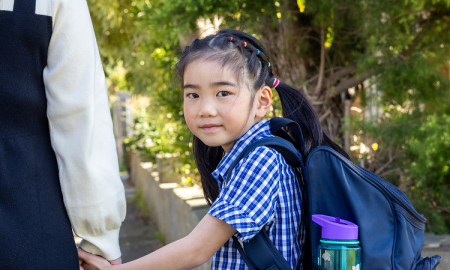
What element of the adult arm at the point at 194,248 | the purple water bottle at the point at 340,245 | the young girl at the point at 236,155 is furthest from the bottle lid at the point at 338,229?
the adult arm at the point at 194,248

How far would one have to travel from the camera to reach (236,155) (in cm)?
150

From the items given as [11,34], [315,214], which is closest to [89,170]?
[11,34]

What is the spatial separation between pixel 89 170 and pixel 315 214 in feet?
2.24

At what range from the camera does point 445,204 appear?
306 centimetres

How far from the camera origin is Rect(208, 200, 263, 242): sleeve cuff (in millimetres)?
1279

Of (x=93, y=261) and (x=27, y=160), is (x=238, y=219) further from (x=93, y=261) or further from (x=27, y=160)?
(x=27, y=160)

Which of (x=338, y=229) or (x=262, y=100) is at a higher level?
(x=262, y=100)

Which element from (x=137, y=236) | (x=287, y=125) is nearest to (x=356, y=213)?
(x=287, y=125)

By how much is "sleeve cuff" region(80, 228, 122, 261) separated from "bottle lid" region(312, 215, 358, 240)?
650mm

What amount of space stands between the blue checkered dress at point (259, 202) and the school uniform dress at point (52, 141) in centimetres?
36

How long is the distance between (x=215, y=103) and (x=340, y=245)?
0.57 m

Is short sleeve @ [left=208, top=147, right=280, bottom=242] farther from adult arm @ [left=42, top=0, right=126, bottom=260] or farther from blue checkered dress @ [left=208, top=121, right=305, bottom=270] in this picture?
adult arm @ [left=42, top=0, right=126, bottom=260]

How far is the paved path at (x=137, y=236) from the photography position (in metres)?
5.42

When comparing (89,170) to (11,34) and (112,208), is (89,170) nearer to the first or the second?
(112,208)
